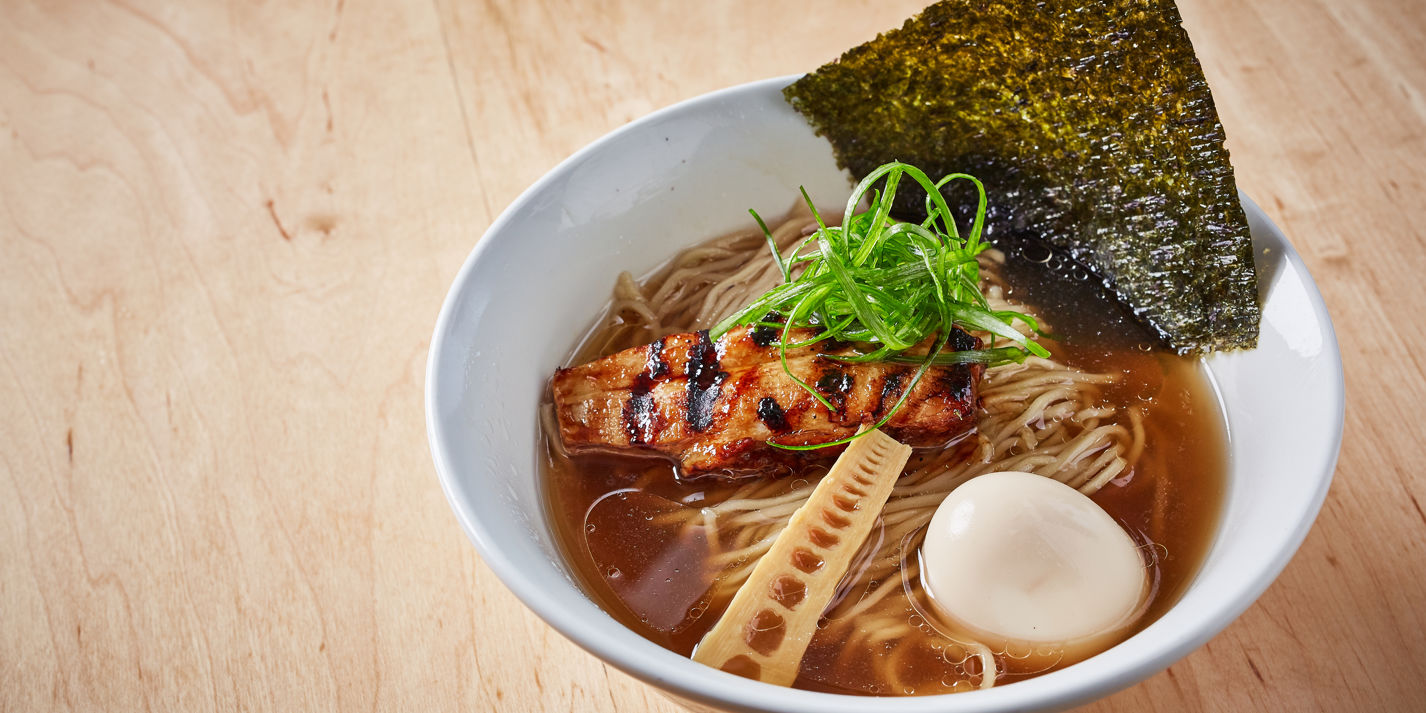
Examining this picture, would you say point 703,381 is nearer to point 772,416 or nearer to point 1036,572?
point 772,416

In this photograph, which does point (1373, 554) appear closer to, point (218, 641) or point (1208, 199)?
point (1208, 199)

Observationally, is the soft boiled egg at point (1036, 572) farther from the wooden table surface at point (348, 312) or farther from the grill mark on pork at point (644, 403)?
the grill mark on pork at point (644, 403)

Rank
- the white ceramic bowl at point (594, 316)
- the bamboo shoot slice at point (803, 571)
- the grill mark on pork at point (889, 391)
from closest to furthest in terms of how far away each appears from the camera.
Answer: the white ceramic bowl at point (594, 316) → the bamboo shoot slice at point (803, 571) → the grill mark on pork at point (889, 391)

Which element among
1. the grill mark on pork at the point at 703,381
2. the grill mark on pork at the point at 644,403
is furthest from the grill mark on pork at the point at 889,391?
the grill mark on pork at the point at 644,403

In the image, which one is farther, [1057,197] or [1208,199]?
[1057,197]

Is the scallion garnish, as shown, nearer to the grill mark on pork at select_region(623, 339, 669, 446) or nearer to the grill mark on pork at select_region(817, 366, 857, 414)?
the grill mark on pork at select_region(817, 366, 857, 414)

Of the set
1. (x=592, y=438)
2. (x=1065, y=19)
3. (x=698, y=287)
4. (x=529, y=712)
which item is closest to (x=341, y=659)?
(x=529, y=712)
